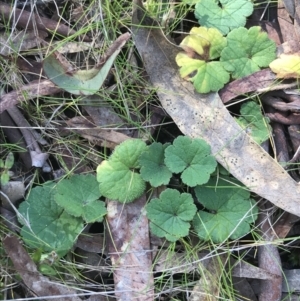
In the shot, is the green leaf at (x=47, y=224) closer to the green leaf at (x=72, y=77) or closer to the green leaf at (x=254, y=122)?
the green leaf at (x=72, y=77)

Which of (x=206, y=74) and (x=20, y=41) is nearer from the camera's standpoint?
(x=206, y=74)

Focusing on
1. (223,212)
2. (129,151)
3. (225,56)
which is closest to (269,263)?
(223,212)

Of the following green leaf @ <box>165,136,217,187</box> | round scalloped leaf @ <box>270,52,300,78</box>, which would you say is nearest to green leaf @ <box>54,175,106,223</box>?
green leaf @ <box>165,136,217,187</box>

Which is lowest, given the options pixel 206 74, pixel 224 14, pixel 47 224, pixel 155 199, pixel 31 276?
pixel 31 276

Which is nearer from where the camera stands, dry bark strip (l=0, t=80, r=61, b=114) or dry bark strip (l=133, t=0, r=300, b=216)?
dry bark strip (l=133, t=0, r=300, b=216)

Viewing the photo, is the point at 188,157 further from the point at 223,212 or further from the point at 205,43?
the point at 205,43

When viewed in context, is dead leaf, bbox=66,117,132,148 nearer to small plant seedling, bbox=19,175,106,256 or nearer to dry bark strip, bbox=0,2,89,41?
small plant seedling, bbox=19,175,106,256

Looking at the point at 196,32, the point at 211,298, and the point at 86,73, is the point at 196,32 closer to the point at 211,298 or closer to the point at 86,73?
the point at 86,73
